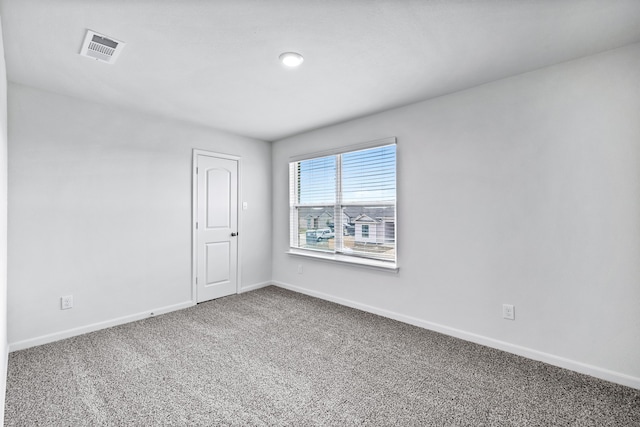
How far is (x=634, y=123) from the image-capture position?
213cm

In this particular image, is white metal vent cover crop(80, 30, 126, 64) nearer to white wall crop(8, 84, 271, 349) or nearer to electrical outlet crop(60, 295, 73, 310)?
white wall crop(8, 84, 271, 349)

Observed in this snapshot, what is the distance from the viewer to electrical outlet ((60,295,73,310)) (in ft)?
9.72

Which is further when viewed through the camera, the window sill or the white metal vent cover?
the window sill

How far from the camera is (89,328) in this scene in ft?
10.2

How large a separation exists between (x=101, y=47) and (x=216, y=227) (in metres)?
2.54

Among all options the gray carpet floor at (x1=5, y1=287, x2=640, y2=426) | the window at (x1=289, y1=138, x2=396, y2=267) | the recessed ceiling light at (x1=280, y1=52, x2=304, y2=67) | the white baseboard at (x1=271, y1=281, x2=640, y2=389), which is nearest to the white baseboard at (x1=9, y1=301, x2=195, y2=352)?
the gray carpet floor at (x1=5, y1=287, x2=640, y2=426)

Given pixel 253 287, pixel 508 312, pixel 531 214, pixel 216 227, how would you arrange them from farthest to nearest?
pixel 253 287 < pixel 216 227 < pixel 508 312 < pixel 531 214

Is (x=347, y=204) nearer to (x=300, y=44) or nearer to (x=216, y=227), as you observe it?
(x=216, y=227)

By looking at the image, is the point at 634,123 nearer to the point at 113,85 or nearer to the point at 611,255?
the point at 611,255

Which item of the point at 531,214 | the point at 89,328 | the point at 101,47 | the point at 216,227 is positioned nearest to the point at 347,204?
the point at 216,227

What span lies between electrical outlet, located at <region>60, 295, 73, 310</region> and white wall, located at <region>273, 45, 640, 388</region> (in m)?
3.26

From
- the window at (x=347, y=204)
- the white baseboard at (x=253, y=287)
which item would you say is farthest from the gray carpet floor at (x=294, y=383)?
the white baseboard at (x=253, y=287)

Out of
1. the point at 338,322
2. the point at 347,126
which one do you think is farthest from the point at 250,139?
the point at 338,322

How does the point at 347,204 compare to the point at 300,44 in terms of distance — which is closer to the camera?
the point at 300,44
